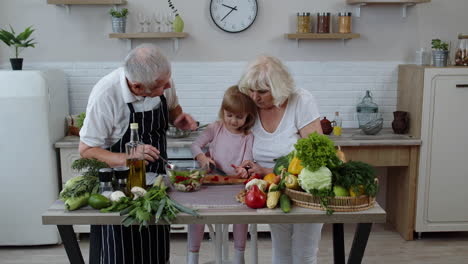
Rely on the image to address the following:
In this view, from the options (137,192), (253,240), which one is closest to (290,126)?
(253,240)

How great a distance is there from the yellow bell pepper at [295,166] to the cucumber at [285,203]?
0.39 ft

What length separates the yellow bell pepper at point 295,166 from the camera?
228cm

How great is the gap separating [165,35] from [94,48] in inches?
28.9

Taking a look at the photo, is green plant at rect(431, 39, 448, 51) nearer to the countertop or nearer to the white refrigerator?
the countertop

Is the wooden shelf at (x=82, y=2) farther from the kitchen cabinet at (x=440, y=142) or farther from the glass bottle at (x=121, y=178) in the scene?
the kitchen cabinet at (x=440, y=142)

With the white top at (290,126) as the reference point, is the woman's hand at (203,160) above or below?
below

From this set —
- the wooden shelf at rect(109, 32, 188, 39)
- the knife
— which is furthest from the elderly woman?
the wooden shelf at rect(109, 32, 188, 39)

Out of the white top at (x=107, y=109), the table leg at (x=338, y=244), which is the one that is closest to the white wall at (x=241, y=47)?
the white top at (x=107, y=109)

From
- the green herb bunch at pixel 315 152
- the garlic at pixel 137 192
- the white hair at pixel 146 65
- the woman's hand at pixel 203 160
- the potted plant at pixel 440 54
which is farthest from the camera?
the potted plant at pixel 440 54

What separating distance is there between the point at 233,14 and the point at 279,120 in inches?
85.7

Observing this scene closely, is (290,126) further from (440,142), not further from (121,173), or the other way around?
(440,142)

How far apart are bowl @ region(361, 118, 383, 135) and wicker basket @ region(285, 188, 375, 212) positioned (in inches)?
90.8

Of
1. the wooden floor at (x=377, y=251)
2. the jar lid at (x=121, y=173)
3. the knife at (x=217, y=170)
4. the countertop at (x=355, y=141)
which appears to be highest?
the jar lid at (x=121, y=173)

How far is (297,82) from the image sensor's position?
484 cm
